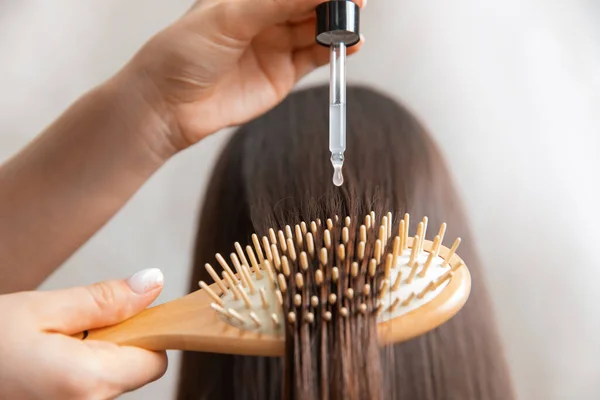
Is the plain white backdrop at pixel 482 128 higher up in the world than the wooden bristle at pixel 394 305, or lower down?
higher up

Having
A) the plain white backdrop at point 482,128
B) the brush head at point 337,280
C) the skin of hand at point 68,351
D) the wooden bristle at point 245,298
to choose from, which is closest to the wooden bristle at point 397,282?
the brush head at point 337,280

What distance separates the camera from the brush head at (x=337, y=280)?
36cm

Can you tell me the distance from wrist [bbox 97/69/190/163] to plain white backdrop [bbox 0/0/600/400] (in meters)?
0.20

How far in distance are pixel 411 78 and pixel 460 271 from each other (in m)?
0.47

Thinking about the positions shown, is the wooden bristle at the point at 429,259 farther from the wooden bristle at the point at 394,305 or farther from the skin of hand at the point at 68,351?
the skin of hand at the point at 68,351

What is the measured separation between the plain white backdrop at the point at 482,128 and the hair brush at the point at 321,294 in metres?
0.41

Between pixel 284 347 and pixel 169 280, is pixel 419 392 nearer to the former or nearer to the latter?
pixel 284 347

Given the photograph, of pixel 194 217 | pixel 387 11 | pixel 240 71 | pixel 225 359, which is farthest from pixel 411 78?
pixel 225 359

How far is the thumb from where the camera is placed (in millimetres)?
433

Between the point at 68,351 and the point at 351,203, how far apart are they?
260 millimetres

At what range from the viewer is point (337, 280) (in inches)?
14.5

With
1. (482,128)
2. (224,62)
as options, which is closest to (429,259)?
(224,62)

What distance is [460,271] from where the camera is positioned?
0.42 m

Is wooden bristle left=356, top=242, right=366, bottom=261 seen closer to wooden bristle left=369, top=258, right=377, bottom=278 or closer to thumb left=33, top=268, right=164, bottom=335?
wooden bristle left=369, top=258, right=377, bottom=278
